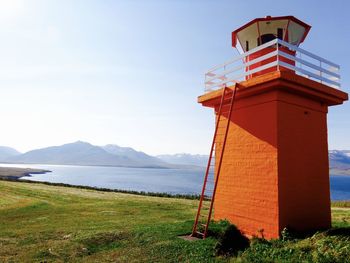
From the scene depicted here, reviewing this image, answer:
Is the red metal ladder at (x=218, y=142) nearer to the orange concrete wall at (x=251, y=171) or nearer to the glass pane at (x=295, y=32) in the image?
the orange concrete wall at (x=251, y=171)

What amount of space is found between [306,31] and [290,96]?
10.8 feet

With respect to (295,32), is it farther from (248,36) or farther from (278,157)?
(278,157)

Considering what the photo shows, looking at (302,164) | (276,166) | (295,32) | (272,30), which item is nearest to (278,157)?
(276,166)

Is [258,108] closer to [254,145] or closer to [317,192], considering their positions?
[254,145]

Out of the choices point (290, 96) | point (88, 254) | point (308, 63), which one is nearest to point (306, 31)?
point (308, 63)

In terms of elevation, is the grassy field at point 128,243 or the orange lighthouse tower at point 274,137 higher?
the orange lighthouse tower at point 274,137

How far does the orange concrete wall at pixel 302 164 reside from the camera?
11781 millimetres

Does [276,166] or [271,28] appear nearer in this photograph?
[276,166]

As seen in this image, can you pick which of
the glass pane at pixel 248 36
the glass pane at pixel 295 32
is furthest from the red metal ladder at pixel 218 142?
the glass pane at pixel 295 32

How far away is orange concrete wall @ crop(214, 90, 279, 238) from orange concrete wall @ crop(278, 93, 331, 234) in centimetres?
34

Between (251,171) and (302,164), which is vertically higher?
(302,164)

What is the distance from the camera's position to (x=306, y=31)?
44.2ft

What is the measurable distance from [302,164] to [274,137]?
5.85 feet

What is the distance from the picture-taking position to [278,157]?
11680 mm
